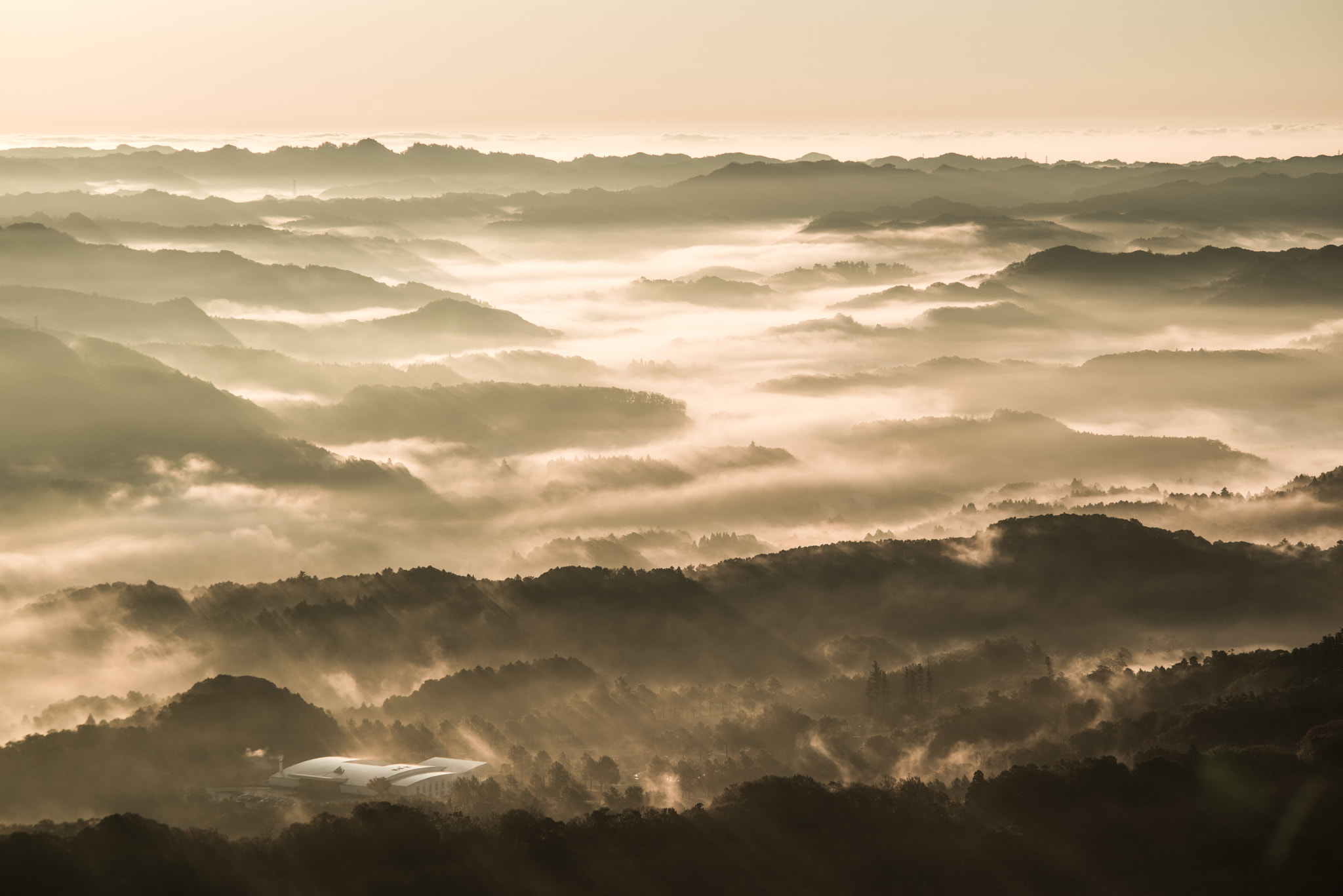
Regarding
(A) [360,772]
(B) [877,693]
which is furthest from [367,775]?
(B) [877,693]

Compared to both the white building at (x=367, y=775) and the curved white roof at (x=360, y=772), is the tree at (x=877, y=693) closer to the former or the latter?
the curved white roof at (x=360, y=772)

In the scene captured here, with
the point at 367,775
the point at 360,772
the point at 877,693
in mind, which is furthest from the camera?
the point at 877,693

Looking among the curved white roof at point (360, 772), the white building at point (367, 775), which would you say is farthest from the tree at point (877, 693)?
the white building at point (367, 775)

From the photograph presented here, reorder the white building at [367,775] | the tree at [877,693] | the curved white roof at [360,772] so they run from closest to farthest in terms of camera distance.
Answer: the white building at [367,775], the curved white roof at [360,772], the tree at [877,693]

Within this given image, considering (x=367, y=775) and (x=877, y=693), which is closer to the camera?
(x=367, y=775)

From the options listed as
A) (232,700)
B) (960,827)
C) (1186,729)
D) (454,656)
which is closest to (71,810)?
(232,700)

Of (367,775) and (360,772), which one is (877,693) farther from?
(360,772)

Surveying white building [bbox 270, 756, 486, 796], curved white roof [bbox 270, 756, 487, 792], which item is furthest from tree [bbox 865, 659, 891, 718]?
white building [bbox 270, 756, 486, 796]

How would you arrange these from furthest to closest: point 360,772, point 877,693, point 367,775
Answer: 1. point 877,693
2. point 360,772
3. point 367,775

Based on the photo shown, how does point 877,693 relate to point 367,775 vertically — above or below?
below
